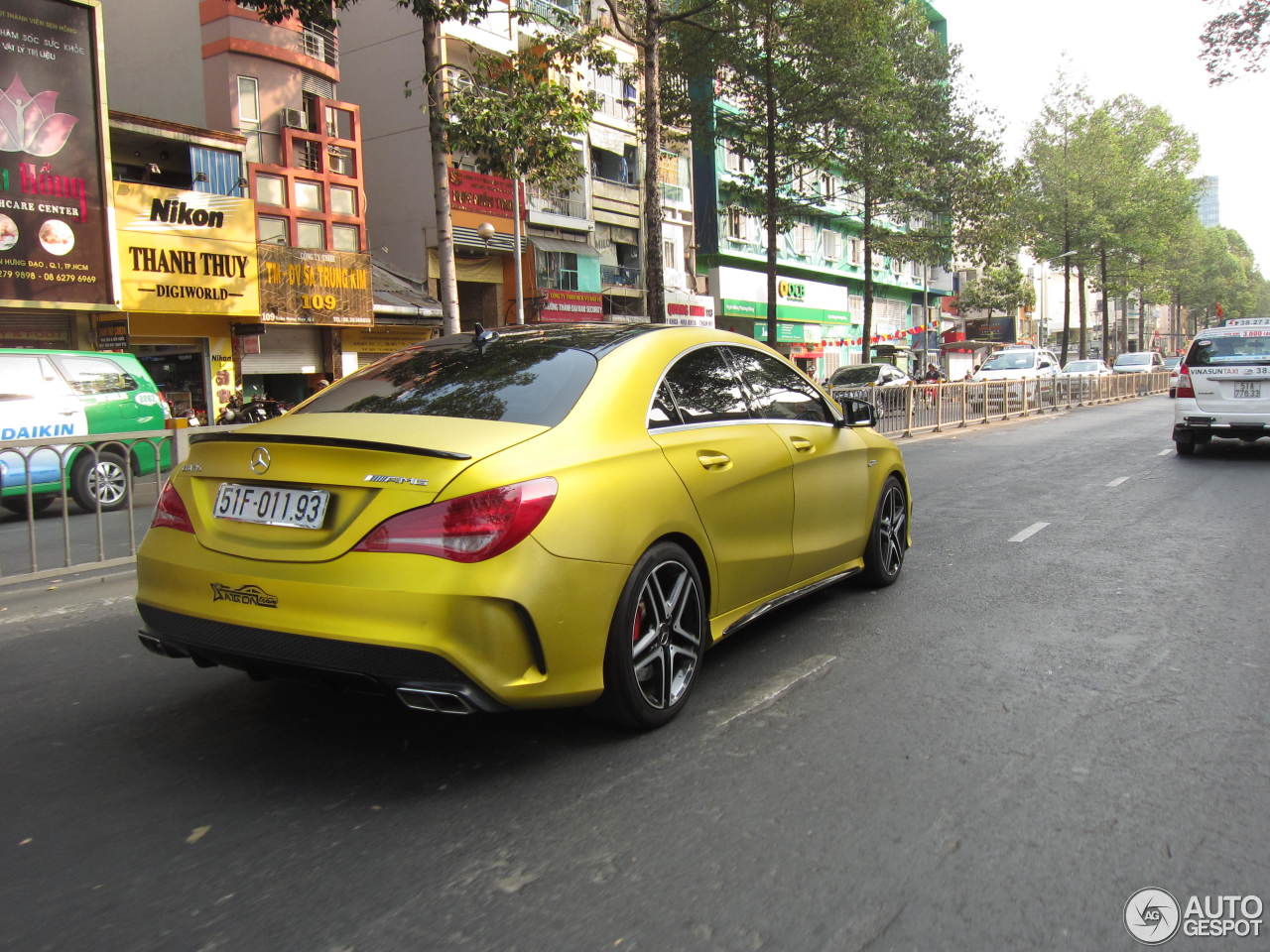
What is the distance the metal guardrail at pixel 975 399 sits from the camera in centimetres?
1920

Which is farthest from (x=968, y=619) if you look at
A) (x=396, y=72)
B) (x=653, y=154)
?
(x=396, y=72)

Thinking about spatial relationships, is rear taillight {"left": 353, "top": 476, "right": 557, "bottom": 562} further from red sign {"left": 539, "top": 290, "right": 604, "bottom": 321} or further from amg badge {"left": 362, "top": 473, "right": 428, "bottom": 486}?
red sign {"left": 539, "top": 290, "right": 604, "bottom": 321}

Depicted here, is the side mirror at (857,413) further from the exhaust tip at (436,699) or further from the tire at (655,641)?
the exhaust tip at (436,699)

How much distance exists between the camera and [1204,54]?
67.5ft

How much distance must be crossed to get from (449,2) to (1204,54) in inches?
658

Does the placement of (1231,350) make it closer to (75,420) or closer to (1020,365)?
(75,420)

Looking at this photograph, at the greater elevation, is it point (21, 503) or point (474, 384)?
point (474, 384)

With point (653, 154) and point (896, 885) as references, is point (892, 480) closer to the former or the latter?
point (896, 885)

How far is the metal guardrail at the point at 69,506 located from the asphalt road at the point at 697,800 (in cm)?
208

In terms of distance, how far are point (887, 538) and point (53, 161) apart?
729 inches

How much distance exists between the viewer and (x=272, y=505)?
123 inches

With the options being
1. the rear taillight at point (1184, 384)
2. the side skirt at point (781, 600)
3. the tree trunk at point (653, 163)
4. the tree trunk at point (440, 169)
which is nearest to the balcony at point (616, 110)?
the tree trunk at point (653, 163)

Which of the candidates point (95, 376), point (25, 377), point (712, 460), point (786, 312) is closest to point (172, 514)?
point (712, 460)

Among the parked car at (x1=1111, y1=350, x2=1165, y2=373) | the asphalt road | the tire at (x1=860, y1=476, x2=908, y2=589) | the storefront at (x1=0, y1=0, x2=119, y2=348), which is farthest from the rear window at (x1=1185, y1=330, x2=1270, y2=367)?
the parked car at (x1=1111, y1=350, x2=1165, y2=373)
